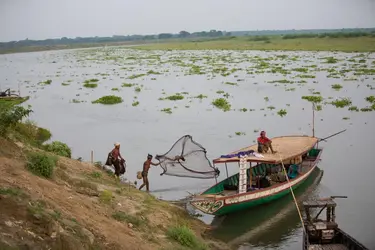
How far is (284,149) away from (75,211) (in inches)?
379

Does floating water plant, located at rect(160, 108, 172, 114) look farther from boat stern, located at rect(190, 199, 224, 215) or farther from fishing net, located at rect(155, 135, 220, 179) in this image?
boat stern, located at rect(190, 199, 224, 215)

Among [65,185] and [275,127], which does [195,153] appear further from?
[275,127]

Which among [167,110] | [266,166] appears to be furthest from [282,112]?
[266,166]

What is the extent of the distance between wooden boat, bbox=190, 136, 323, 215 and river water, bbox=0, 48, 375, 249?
23.5 inches

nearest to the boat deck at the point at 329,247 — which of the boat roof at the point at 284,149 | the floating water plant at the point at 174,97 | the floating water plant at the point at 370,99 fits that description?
the boat roof at the point at 284,149

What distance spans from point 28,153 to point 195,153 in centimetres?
565

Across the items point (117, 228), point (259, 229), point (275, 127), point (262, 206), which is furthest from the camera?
point (275, 127)

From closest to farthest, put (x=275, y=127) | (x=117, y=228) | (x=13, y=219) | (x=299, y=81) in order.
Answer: (x=13, y=219), (x=117, y=228), (x=275, y=127), (x=299, y=81)

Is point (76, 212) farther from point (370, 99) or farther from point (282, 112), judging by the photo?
point (370, 99)

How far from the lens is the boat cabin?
15.3 metres

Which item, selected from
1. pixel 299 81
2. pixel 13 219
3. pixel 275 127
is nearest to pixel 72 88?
pixel 299 81

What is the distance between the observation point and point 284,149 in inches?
685

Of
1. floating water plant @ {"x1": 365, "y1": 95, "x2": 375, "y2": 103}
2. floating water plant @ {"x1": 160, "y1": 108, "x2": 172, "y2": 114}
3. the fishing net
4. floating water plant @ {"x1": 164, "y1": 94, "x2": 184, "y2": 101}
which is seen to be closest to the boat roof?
the fishing net

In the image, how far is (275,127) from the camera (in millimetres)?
26125
